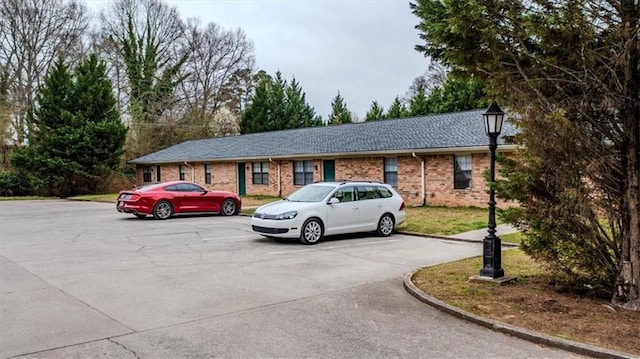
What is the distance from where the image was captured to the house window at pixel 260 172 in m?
26.7

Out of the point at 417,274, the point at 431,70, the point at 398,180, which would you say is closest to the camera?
the point at 417,274

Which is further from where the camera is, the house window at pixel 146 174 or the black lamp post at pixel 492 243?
the house window at pixel 146 174

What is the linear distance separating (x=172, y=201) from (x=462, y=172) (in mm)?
11114

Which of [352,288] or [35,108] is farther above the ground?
[35,108]

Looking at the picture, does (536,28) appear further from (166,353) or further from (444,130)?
(444,130)

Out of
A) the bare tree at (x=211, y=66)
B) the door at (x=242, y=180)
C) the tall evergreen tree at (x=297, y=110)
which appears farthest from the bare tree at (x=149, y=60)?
the door at (x=242, y=180)

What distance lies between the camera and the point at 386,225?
12359 mm

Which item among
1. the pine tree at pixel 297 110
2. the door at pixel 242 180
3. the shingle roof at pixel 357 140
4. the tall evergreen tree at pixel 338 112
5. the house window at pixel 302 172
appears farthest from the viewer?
the tall evergreen tree at pixel 338 112

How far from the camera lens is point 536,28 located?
5.17 m

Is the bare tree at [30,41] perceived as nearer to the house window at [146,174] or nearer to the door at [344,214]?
the house window at [146,174]

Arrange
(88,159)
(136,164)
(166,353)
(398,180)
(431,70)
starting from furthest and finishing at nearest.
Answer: (431,70)
(136,164)
(88,159)
(398,180)
(166,353)

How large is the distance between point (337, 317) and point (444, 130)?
668 inches

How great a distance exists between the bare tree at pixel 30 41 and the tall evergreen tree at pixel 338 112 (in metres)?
25.8

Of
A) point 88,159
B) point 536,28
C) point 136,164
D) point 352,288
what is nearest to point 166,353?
point 352,288
